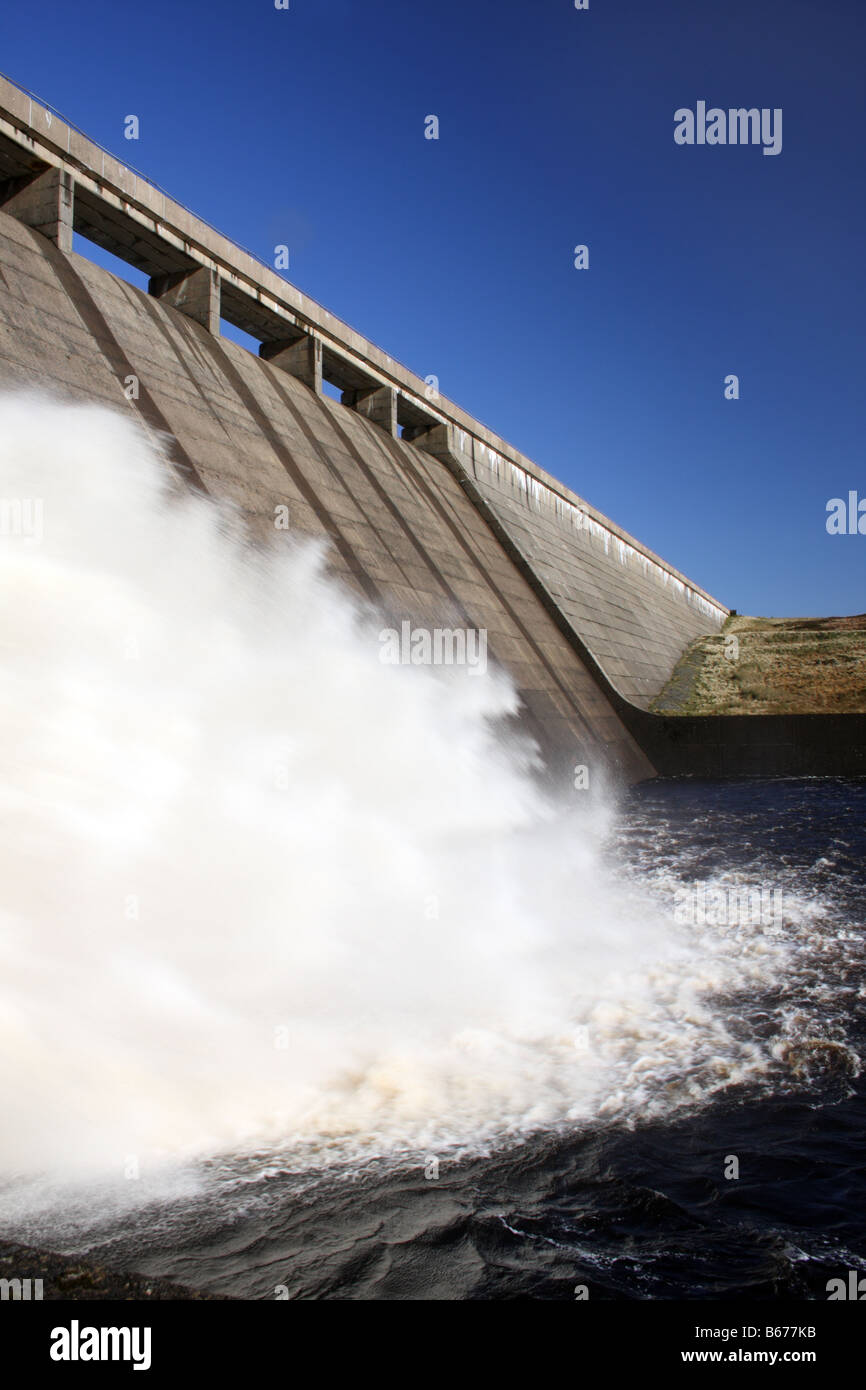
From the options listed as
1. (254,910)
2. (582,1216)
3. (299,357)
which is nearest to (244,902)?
(254,910)

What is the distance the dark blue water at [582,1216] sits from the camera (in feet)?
9.96

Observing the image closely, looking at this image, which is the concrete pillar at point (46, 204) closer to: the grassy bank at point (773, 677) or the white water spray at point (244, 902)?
the white water spray at point (244, 902)

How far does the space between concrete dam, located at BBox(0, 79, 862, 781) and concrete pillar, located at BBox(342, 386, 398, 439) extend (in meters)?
0.03

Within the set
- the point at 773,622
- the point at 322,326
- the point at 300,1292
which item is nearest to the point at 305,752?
the point at 300,1292

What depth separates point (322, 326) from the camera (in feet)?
60.7

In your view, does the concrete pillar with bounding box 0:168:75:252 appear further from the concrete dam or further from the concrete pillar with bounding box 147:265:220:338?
the concrete pillar with bounding box 147:265:220:338

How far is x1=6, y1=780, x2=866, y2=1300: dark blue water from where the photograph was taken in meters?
3.04

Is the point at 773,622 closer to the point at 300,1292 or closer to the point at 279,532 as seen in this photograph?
the point at 279,532

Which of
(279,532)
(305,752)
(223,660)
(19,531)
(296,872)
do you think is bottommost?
(296,872)

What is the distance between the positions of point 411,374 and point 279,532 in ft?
35.7

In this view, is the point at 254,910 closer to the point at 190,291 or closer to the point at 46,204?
the point at 46,204

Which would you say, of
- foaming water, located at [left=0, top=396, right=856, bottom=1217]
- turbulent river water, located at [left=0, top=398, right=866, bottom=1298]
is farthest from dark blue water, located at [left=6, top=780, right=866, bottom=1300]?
foaming water, located at [left=0, top=396, right=856, bottom=1217]

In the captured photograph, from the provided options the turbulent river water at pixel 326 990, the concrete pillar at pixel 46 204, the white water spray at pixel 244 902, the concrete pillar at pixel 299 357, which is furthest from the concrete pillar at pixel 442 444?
the turbulent river water at pixel 326 990

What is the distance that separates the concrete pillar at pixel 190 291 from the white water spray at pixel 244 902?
227 inches
